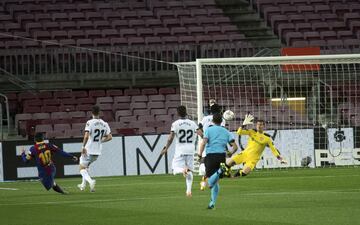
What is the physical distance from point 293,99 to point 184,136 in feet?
43.8

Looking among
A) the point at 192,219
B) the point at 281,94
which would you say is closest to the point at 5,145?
the point at 281,94

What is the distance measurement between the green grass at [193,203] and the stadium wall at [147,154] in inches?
127

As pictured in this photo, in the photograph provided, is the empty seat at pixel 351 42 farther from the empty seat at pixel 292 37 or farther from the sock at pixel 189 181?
the sock at pixel 189 181

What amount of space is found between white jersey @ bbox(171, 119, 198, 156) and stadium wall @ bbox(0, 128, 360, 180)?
912 cm

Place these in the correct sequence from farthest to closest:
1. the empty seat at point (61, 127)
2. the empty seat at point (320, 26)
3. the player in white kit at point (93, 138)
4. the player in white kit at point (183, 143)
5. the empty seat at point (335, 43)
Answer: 1. the empty seat at point (320, 26)
2. the empty seat at point (335, 43)
3. the empty seat at point (61, 127)
4. the player in white kit at point (93, 138)
5. the player in white kit at point (183, 143)

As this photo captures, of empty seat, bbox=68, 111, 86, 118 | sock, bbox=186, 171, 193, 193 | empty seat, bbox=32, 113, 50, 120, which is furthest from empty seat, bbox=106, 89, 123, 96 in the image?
Result: sock, bbox=186, 171, 193, 193

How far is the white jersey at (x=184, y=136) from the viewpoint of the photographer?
22.1m

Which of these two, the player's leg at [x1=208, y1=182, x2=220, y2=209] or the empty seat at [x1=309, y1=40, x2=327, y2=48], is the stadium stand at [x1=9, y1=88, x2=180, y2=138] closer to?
the empty seat at [x1=309, y1=40, x2=327, y2=48]

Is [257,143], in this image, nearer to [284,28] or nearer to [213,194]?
[213,194]

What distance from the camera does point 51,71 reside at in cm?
3744

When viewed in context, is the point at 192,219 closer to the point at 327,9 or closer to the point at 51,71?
the point at 51,71

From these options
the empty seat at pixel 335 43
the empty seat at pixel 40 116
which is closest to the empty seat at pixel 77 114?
the empty seat at pixel 40 116

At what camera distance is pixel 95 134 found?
24.1 meters

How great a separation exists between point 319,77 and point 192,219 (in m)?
20.6
